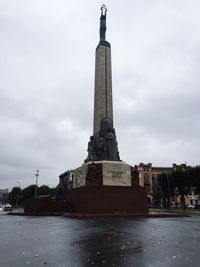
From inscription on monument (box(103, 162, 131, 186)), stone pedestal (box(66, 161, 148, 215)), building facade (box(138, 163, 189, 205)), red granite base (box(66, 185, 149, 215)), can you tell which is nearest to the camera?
red granite base (box(66, 185, 149, 215))

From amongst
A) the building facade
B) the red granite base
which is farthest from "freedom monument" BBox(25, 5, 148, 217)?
the building facade

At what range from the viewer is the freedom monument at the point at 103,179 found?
85.8 feet

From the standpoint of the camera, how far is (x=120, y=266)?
6.09 metres

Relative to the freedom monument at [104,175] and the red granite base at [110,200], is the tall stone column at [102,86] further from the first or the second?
the red granite base at [110,200]

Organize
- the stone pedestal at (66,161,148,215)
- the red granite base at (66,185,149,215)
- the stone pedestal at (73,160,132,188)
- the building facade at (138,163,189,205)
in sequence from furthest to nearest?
the building facade at (138,163,189,205)
the stone pedestal at (73,160,132,188)
the stone pedestal at (66,161,148,215)
the red granite base at (66,185,149,215)

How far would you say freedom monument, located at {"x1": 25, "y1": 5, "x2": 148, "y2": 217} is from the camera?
85.8 feet

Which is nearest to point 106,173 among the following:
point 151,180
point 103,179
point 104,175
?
point 104,175

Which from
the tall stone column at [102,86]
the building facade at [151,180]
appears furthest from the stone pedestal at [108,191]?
the building facade at [151,180]

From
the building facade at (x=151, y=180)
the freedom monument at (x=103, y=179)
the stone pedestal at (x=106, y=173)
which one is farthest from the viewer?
the building facade at (x=151, y=180)

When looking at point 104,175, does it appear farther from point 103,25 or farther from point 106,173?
point 103,25

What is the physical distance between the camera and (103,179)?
27.3 metres

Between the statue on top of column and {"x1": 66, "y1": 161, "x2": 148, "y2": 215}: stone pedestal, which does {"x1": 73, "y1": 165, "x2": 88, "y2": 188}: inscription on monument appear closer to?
{"x1": 66, "y1": 161, "x2": 148, "y2": 215}: stone pedestal

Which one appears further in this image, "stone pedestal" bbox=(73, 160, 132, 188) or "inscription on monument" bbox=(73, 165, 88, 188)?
"inscription on monument" bbox=(73, 165, 88, 188)

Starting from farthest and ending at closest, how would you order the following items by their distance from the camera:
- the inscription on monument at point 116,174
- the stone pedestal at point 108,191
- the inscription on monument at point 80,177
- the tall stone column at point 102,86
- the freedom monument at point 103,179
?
1. the tall stone column at point 102,86
2. the inscription on monument at point 80,177
3. the inscription on monument at point 116,174
4. the freedom monument at point 103,179
5. the stone pedestal at point 108,191
